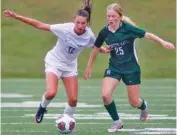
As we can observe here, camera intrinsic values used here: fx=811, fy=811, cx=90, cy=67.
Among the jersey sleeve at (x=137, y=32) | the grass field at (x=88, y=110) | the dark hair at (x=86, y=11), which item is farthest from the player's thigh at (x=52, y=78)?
the jersey sleeve at (x=137, y=32)

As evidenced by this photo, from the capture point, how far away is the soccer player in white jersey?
9.20 m

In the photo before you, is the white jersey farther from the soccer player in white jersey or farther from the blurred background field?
the blurred background field

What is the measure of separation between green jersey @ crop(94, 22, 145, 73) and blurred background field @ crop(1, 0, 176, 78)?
431 inches

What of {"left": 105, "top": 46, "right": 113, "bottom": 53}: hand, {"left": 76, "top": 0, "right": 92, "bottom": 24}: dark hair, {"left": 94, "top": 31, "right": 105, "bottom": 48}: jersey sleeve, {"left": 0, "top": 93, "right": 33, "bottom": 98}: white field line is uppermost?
{"left": 76, "top": 0, "right": 92, "bottom": 24}: dark hair

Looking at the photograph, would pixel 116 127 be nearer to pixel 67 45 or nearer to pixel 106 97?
pixel 106 97

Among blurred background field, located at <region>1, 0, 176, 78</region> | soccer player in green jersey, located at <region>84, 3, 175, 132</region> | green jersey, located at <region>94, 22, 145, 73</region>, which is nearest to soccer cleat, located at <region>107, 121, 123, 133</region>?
soccer player in green jersey, located at <region>84, 3, 175, 132</region>

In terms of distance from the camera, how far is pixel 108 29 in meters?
9.47

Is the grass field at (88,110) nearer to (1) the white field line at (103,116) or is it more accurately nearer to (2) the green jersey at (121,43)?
(1) the white field line at (103,116)

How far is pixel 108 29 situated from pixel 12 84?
323 inches

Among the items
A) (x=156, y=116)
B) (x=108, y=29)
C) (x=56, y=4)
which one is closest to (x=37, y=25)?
(x=108, y=29)

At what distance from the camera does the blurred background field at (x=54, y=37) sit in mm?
21297

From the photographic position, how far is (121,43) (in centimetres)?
941

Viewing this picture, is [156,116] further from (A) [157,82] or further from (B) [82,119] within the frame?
(A) [157,82]

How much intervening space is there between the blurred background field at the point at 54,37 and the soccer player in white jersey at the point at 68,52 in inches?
430
